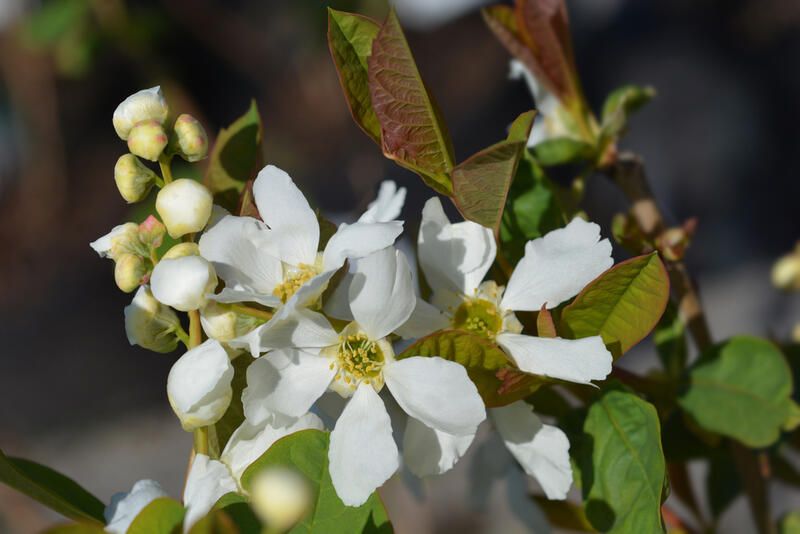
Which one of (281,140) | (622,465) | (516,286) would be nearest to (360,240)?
(516,286)

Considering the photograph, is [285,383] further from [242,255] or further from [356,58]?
[356,58]

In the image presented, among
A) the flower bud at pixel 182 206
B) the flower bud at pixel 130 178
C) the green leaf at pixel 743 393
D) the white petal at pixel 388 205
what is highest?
the flower bud at pixel 130 178

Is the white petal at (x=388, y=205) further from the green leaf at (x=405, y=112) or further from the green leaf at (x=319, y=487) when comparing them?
the green leaf at (x=319, y=487)

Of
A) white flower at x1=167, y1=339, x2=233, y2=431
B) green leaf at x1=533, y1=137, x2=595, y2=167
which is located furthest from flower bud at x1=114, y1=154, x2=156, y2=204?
green leaf at x1=533, y1=137, x2=595, y2=167

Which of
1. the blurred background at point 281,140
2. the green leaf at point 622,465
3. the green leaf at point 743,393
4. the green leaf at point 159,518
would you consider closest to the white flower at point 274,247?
the green leaf at point 159,518

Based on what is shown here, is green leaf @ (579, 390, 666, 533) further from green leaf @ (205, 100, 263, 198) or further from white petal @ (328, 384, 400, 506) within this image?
green leaf @ (205, 100, 263, 198)

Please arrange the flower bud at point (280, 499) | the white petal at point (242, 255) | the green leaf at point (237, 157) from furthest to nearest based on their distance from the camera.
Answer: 1. the green leaf at point (237, 157)
2. the white petal at point (242, 255)
3. the flower bud at point (280, 499)

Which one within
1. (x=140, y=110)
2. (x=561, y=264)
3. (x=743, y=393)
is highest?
(x=140, y=110)
